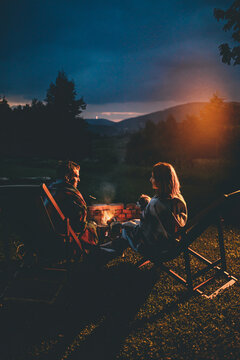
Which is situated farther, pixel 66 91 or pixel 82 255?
pixel 66 91

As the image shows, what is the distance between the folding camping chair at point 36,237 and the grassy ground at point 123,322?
0.18 metres

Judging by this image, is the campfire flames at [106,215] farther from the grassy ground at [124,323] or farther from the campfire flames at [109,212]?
the grassy ground at [124,323]

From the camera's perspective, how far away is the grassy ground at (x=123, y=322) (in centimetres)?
250

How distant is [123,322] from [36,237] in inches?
57.1

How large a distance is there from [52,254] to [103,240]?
174 cm

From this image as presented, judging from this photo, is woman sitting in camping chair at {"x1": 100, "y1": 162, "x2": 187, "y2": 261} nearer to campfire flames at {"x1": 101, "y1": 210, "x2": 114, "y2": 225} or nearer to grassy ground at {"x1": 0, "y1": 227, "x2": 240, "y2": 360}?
grassy ground at {"x1": 0, "y1": 227, "x2": 240, "y2": 360}

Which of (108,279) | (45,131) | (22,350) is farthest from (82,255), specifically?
(45,131)

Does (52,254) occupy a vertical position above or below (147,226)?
below

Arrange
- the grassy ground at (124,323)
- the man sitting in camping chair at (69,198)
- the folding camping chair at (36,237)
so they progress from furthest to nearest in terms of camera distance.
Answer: the man sitting in camping chair at (69,198) < the folding camping chair at (36,237) < the grassy ground at (124,323)

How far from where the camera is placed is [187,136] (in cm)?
2447

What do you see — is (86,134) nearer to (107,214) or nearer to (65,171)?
(107,214)

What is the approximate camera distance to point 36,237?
313cm

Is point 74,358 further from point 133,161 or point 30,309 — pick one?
point 133,161

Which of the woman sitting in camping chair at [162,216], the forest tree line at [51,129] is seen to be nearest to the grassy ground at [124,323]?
the woman sitting in camping chair at [162,216]
